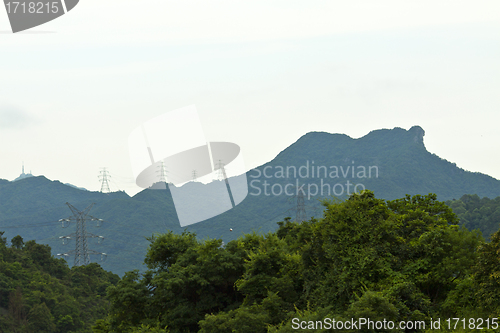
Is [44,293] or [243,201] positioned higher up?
[243,201]

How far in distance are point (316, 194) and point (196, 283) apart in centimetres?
14975

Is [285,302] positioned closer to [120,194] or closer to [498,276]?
[498,276]

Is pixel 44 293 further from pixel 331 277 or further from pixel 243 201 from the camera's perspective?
pixel 243 201

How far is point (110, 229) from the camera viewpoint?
149 metres

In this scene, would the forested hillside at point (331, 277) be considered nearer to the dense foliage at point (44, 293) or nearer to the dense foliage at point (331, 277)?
the dense foliage at point (331, 277)

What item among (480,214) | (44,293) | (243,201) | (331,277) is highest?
(243,201)

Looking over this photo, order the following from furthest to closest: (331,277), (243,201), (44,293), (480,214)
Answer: (243,201) < (480,214) < (44,293) < (331,277)

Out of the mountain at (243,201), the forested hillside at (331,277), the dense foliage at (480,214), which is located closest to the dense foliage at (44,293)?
the forested hillside at (331,277)

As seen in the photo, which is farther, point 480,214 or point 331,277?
point 480,214

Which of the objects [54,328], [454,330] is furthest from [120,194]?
[454,330]

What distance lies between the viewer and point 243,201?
174m

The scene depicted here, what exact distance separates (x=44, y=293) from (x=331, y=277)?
41.3 meters

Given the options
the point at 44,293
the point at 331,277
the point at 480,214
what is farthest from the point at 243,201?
the point at 331,277

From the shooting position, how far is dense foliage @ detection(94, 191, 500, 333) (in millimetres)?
17906
